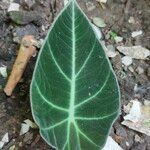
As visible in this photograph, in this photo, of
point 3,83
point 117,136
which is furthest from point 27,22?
point 117,136

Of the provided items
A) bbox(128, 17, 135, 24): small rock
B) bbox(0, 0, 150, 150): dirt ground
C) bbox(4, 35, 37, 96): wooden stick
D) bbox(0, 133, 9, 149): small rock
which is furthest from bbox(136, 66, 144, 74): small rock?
bbox(0, 133, 9, 149): small rock

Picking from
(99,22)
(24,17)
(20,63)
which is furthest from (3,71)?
(99,22)

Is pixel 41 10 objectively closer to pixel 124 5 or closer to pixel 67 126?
pixel 124 5

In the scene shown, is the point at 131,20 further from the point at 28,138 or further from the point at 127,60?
the point at 28,138

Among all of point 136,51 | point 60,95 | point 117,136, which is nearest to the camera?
point 60,95

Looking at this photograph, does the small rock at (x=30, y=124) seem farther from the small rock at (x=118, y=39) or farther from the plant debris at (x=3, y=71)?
→ the small rock at (x=118, y=39)

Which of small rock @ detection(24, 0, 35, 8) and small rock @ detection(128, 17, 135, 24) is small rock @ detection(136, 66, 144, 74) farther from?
small rock @ detection(24, 0, 35, 8)
